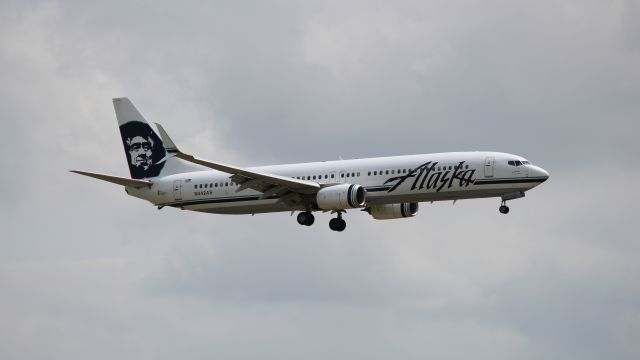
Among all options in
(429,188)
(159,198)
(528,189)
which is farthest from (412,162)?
(159,198)

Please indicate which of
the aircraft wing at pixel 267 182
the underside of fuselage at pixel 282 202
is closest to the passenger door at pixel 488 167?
the underside of fuselage at pixel 282 202

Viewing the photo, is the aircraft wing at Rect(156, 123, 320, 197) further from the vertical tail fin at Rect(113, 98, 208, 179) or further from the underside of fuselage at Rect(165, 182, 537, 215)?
the vertical tail fin at Rect(113, 98, 208, 179)

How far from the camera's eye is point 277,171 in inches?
3693

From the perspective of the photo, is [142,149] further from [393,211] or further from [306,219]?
[393,211]

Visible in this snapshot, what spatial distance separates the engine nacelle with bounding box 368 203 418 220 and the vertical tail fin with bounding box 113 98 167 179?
53.3 feet

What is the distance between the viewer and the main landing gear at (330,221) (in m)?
92.4

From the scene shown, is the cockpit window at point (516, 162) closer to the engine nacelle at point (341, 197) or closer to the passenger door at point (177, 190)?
the engine nacelle at point (341, 197)

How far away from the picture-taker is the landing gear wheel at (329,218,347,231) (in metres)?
94.0

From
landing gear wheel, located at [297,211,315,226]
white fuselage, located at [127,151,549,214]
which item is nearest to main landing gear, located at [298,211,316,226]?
landing gear wheel, located at [297,211,315,226]

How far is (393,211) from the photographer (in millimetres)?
95438

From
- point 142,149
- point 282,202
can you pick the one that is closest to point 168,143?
point 282,202

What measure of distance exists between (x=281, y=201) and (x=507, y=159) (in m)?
16.0

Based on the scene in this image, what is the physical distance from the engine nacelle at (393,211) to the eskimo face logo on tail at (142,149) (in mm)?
16313

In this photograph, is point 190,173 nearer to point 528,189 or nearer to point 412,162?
point 412,162
